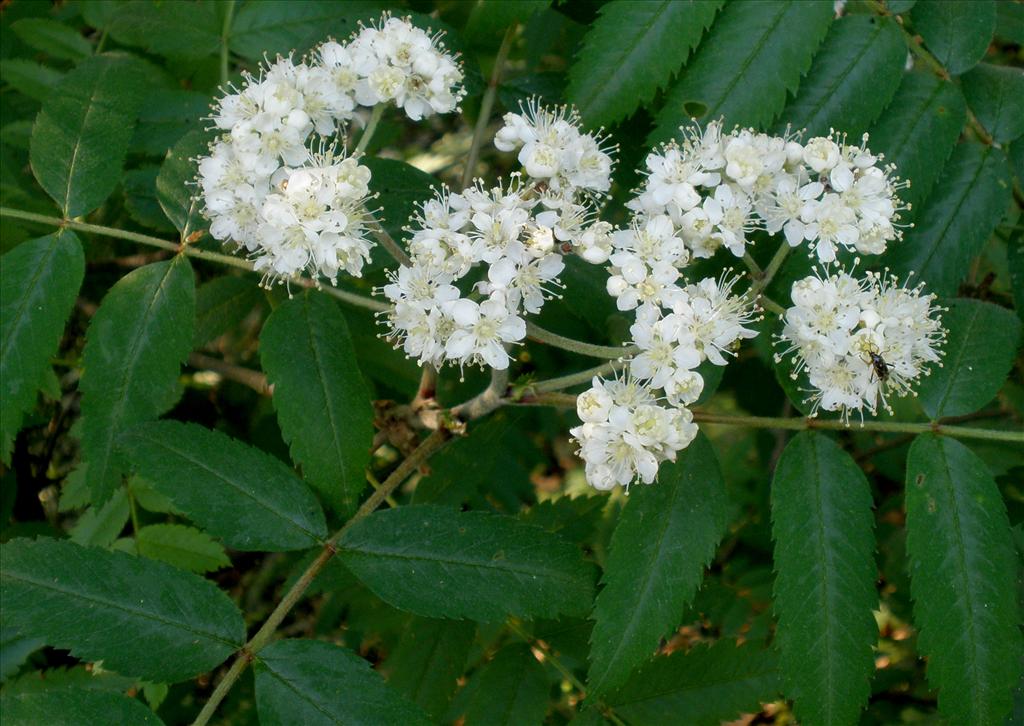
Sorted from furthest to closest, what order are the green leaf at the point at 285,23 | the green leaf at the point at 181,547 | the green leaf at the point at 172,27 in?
the green leaf at the point at 172,27 < the green leaf at the point at 285,23 < the green leaf at the point at 181,547

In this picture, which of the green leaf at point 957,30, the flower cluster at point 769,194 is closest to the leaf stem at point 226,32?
the flower cluster at point 769,194

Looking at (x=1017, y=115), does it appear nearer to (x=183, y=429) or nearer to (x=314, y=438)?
(x=314, y=438)

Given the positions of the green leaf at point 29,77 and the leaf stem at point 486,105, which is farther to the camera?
the green leaf at point 29,77

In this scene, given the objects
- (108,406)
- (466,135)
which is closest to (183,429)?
(108,406)

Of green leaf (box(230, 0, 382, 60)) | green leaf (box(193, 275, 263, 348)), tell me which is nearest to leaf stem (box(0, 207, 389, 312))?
green leaf (box(193, 275, 263, 348))

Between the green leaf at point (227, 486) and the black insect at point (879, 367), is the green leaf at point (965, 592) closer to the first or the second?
the black insect at point (879, 367)
